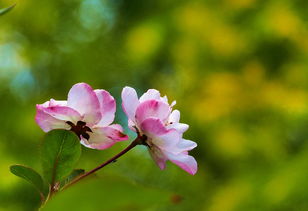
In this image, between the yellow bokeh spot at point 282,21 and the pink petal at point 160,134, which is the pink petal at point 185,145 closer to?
the pink petal at point 160,134

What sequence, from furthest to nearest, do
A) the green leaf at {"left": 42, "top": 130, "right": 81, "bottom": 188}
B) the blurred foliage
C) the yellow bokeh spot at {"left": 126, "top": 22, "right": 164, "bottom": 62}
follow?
the yellow bokeh spot at {"left": 126, "top": 22, "right": 164, "bottom": 62}
the blurred foliage
the green leaf at {"left": 42, "top": 130, "right": 81, "bottom": 188}

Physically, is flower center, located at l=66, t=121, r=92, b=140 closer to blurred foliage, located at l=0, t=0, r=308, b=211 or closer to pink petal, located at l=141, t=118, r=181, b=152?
pink petal, located at l=141, t=118, r=181, b=152

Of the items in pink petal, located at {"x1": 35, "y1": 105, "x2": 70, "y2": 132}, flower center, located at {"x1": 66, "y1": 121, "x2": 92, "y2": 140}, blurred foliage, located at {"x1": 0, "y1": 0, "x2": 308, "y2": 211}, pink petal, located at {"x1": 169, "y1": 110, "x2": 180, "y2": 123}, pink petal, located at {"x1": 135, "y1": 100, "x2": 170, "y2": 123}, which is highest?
blurred foliage, located at {"x1": 0, "y1": 0, "x2": 308, "y2": 211}

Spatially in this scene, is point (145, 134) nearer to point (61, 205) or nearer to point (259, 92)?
point (61, 205)

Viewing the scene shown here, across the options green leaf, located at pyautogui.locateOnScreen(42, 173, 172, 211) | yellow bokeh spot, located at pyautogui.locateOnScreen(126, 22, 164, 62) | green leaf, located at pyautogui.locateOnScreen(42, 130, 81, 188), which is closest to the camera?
green leaf, located at pyautogui.locateOnScreen(42, 173, 172, 211)

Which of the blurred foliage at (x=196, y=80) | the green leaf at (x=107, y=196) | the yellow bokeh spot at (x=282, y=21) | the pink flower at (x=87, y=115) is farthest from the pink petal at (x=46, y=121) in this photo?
the yellow bokeh spot at (x=282, y=21)

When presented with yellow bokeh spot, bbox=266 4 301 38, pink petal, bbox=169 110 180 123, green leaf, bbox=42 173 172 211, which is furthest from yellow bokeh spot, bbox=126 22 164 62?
green leaf, bbox=42 173 172 211
